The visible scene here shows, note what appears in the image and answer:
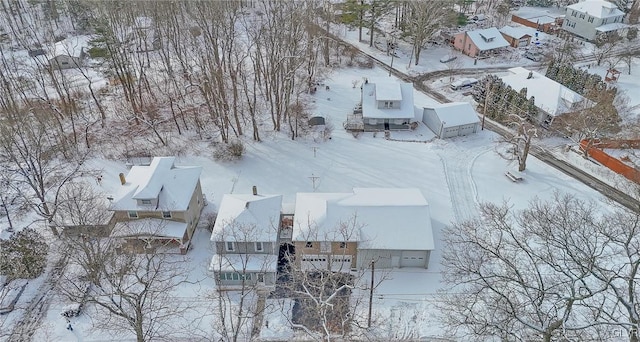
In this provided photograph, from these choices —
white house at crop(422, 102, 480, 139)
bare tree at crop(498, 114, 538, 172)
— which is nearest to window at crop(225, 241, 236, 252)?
white house at crop(422, 102, 480, 139)

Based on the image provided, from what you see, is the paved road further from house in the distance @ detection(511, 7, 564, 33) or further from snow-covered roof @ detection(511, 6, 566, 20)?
snow-covered roof @ detection(511, 6, 566, 20)

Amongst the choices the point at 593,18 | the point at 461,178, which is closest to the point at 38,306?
the point at 461,178

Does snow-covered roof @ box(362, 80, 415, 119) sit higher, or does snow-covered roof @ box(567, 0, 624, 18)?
snow-covered roof @ box(567, 0, 624, 18)

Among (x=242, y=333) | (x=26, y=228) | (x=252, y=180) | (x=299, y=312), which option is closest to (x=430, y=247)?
(x=299, y=312)

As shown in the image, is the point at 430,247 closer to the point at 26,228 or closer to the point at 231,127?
the point at 231,127

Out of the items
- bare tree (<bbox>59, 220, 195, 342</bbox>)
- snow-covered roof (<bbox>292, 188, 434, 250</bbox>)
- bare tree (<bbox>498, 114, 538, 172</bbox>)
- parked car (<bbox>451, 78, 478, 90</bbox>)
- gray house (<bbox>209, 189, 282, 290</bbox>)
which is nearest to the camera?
bare tree (<bbox>59, 220, 195, 342</bbox>)

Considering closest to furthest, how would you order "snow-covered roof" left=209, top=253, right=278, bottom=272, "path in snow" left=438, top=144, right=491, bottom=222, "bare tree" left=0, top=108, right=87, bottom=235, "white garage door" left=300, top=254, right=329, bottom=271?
"snow-covered roof" left=209, top=253, right=278, bottom=272, "white garage door" left=300, top=254, right=329, bottom=271, "bare tree" left=0, top=108, right=87, bottom=235, "path in snow" left=438, top=144, right=491, bottom=222

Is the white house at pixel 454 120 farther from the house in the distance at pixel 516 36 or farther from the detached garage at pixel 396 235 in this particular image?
the house in the distance at pixel 516 36

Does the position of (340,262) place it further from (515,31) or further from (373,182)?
(515,31)
